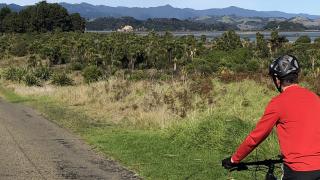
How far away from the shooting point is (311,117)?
379 cm

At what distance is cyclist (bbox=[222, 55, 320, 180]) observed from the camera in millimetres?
3744

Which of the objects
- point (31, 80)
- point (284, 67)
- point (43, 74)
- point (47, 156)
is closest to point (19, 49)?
point (43, 74)

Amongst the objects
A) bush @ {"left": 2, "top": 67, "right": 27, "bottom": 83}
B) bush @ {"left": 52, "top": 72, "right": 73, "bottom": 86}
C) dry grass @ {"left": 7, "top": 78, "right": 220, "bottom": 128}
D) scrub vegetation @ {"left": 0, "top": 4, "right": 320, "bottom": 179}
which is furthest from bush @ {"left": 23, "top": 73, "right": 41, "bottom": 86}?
dry grass @ {"left": 7, "top": 78, "right": 220, "bottom": 128}

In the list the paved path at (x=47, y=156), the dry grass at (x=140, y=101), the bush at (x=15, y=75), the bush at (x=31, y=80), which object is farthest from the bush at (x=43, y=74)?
the paved path at (x=47, y=156)

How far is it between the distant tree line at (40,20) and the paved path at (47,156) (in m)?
106

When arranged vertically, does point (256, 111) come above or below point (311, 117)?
below

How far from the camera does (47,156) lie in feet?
33.3

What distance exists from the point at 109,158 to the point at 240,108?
7191 millimetres

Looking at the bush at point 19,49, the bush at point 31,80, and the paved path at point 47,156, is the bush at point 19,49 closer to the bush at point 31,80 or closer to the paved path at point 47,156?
the bush at point 31,80

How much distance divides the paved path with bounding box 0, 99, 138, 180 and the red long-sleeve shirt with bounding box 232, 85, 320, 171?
4.84m

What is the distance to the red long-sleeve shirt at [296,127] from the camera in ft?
12.3

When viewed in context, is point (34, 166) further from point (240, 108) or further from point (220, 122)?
point (240, 108)

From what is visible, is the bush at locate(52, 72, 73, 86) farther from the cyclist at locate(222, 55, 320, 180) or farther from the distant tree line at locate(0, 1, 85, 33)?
the distant tree line at locate(0, 1, 85, 33)

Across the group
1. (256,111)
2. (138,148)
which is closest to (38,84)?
(256,111)
